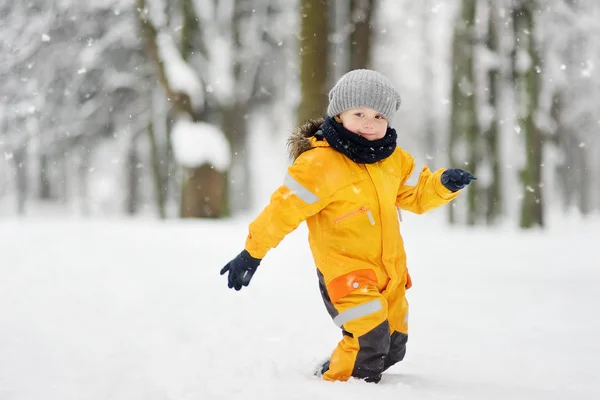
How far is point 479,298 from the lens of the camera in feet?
18.2

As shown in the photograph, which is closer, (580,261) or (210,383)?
(210,383)

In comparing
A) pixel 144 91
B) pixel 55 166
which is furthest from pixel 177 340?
pixel 55 166

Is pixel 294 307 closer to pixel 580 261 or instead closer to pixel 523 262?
pixel 523 262

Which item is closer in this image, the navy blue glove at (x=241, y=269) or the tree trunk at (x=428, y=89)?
the navy blue glove at (x=241, y=269)

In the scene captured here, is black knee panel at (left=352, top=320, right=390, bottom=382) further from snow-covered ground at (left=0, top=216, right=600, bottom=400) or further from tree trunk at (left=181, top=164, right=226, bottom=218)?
tree trunk at (left=181, top=164, right=226, bottom=218)

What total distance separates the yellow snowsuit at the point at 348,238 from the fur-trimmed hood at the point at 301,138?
0.06 meters

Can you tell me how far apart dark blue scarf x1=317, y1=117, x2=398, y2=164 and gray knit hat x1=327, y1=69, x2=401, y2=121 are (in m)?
0.11

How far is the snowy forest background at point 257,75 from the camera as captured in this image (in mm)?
11055

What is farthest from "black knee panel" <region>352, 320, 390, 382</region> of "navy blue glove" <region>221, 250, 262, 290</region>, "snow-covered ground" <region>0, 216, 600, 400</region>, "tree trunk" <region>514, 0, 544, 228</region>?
"tree trunk" <region>514, 0, 544, 228</region>

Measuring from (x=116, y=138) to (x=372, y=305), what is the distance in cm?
1618

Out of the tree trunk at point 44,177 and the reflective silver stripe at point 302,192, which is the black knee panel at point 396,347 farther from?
the tree trunk at point 44,177

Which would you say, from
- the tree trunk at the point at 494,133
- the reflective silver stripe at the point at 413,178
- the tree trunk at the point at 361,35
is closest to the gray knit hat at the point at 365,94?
the reflective silver stripe at the point at 413,178

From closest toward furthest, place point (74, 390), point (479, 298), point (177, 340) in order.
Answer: point (74, 390) → point (177, 340) → point (479, 298)

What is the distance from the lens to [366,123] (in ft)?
9.89
